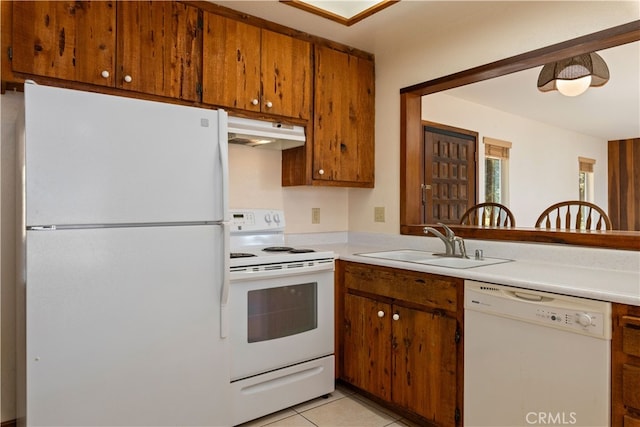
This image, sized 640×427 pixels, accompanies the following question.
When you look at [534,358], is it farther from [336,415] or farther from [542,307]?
[336,415]

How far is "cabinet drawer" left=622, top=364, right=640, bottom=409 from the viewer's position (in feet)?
Result: 4.20

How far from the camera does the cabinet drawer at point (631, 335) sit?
1.28m

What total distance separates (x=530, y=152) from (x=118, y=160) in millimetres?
5349

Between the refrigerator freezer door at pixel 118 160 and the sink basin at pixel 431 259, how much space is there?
1139mm

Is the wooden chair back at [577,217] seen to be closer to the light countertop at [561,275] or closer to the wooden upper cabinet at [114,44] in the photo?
the light countertop at [561,275]

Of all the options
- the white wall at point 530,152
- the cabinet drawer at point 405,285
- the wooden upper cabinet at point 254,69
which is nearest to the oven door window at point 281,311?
the cabinet drawer at point 405,285

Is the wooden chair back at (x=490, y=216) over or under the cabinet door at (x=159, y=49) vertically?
under

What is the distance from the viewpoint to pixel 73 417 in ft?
5.05

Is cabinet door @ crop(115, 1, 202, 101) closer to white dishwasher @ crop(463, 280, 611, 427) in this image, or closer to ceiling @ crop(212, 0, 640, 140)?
ceiling @ crop(212, 0, 640, 140)

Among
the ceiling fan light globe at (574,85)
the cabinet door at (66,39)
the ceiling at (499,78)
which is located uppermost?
the ceiling at (499,78)

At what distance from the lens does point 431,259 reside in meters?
2.41

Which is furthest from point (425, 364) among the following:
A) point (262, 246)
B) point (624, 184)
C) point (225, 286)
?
point (624, 184)

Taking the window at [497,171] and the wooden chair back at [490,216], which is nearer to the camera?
the wooden chair back at [490,216]

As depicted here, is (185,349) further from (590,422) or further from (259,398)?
(590,422)
